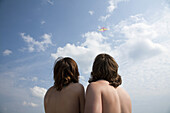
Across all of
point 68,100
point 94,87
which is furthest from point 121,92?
point 68,100

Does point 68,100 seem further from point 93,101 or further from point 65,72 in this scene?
point 93,101

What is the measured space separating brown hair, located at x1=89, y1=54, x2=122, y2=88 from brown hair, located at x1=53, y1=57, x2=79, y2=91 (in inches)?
23.0

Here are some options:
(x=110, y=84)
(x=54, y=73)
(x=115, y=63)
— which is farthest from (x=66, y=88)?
(x=115, y=63)

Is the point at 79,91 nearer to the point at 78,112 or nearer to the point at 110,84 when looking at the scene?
the point at 78,112

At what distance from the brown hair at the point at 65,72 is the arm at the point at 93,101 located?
98 cm

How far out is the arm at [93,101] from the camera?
10.6 ft

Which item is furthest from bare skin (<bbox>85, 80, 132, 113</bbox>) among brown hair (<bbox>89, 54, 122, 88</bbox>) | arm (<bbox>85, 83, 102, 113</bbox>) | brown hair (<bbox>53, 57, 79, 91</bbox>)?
brown hair (<bbox>53, 57, 79, 91</bbox>)

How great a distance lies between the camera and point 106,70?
12.6 feet

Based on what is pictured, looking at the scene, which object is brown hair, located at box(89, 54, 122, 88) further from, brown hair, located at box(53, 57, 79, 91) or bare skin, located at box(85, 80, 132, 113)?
brown hair, located at box(53, 57, 79, 91)

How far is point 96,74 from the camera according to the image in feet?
12.9

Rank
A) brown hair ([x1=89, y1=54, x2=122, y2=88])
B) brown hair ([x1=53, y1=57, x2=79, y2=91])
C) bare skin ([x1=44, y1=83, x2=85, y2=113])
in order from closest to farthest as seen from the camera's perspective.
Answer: brown hair ([x1=89, y1=54, x2=122, y2=88]) < bare skin ([x1=44, y1=83, x2=85, y2=113]) < brown hair ([x1=53, y1=57, x2=79, y2=91])

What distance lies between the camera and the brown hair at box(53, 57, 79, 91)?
416 centimetres

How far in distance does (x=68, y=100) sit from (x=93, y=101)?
0.96 m

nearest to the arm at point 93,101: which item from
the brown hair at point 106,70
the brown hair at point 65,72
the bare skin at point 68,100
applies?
the brown hair at point 106,70
